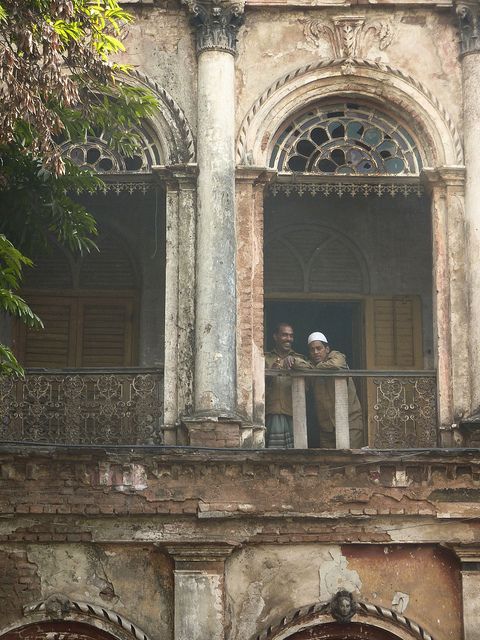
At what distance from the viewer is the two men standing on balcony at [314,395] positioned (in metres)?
14.4

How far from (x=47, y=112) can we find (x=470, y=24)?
4.63 metres

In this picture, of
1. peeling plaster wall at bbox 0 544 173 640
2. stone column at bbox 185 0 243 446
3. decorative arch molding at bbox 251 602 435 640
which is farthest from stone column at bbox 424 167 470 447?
peeling plaster wall at bbox 0 544 173 640

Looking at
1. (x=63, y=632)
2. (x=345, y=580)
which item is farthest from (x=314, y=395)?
(x=63, y=632)

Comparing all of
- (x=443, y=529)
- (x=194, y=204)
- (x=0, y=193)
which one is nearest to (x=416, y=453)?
(x=443, y=529)

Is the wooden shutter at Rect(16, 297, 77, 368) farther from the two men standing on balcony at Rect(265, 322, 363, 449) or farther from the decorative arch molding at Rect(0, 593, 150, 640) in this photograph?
the decorative arch molding at Rect(0, 593, 150, 640)

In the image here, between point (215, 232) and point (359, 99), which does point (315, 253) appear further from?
point (215, 232)

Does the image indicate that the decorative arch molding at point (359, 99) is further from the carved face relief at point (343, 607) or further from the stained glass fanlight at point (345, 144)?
the carved face relief at point (343, 607)

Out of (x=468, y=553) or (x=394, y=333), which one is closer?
(x=468, y=553)

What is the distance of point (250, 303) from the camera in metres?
14.3

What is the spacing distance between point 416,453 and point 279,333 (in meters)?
1.91

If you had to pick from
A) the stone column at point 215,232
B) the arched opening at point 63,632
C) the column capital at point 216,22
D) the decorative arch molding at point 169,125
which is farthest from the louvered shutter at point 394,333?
the arched opening at point 63,632

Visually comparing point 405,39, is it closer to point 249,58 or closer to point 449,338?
point 249,58

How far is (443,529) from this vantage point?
13.4 meters

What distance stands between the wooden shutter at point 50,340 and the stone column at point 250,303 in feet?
7.88
